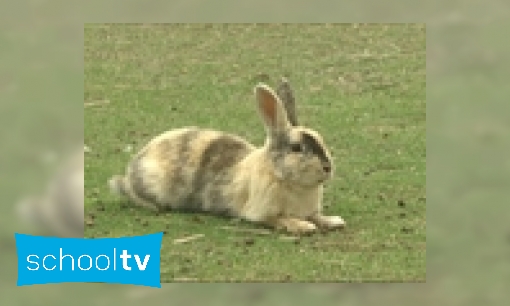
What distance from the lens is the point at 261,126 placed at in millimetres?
9406

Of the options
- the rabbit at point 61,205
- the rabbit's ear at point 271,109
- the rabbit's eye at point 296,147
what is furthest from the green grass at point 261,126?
the rabbit's ear at point 271,109

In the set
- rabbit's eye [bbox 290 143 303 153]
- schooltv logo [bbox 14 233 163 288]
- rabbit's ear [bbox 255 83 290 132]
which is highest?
rabbit's ear [bbox 255 83 290 132]

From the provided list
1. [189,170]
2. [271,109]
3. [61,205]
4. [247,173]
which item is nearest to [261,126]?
[189,170]

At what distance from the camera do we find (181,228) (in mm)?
7660

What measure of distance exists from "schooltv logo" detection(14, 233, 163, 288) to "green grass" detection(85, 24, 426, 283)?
0.23m

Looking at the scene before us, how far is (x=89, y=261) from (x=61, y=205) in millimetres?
597

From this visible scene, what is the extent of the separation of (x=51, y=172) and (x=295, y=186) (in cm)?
187

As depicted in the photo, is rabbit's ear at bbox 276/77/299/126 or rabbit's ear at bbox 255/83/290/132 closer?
rabbit's ear at bbox 255/83/290/132

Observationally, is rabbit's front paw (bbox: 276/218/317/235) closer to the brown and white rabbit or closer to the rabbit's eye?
the brown and white rabbit

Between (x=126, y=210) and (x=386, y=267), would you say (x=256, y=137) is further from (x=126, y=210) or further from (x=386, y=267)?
(x=386, y=267)

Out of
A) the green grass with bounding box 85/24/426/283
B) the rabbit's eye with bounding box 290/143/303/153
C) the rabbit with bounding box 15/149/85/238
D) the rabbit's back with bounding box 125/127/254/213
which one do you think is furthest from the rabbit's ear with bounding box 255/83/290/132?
the rabbit with bounding box 15/149/85/238

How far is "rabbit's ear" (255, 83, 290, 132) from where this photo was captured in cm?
752

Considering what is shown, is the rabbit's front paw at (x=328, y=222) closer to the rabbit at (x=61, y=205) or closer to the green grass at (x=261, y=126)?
the green grass at (x=261, y=126)

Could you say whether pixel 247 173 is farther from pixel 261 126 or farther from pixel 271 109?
pixel 261 126
